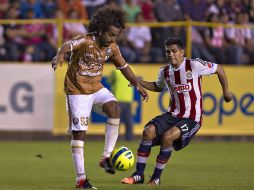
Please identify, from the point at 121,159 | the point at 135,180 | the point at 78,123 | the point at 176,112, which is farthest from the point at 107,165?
the point at 176,112

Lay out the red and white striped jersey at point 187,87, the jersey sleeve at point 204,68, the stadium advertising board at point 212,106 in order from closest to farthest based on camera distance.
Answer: the red and white striped jersey at point 187,87
the jersey sleeve at point 204,68
the stadium advertising board at point 212,106

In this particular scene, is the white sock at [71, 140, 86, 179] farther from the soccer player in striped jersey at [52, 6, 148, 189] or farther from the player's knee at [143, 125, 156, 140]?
the player's knee at [143, 125, 156, 140]

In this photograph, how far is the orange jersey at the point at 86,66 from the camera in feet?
35.1

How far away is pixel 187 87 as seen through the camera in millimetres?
11469

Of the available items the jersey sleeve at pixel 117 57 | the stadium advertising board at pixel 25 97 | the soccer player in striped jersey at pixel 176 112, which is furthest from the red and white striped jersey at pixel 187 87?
the stadium advertising board at pixel 25 97

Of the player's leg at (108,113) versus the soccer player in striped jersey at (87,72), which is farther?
the player's leg at (108,113)

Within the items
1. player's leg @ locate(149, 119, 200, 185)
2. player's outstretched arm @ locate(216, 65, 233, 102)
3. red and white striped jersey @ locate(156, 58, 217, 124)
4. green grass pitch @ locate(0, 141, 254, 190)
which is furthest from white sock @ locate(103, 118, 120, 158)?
player's outstretched arm @ locate(216, 65, 233, 102)

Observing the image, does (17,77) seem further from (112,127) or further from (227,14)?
(112,127)

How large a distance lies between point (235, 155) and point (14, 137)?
607 cm

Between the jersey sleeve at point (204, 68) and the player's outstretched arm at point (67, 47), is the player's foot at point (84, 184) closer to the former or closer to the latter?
the player's outstretched arm at point (67, 47)

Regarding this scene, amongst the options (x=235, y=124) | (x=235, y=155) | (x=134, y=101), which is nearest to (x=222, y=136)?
(x=235, y=124)

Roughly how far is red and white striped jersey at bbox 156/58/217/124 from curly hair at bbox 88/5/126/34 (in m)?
1.21

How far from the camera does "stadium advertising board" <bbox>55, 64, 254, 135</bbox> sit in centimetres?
2103

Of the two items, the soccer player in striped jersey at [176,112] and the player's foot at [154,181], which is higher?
the soccer player in striped jersey at [176,112]
